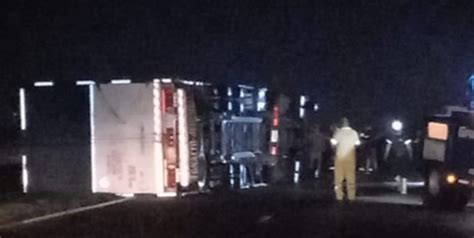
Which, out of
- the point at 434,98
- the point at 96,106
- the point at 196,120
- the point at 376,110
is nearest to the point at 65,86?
the point at 96,106

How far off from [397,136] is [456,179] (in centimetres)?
1374

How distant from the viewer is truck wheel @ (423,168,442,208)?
2638cm

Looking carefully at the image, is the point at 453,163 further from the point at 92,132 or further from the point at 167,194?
the point at 92,132

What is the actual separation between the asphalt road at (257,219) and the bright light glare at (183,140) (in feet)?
1.78

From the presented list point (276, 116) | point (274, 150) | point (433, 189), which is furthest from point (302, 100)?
point (433, 189)

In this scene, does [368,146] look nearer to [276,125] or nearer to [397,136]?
[397,136]

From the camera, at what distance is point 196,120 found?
27.4 meters

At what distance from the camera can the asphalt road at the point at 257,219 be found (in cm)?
1970

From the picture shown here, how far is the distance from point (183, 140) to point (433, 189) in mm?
5029

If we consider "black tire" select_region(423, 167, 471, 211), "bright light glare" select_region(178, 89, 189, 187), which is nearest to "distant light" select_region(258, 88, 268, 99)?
"bright light glare" select_region(178, 89, 189, 187)

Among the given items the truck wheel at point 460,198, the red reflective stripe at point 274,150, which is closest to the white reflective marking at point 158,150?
the truck wheel at point 460,198

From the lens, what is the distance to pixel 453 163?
2616 cm

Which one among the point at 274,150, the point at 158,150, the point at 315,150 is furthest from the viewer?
the point at 315,150

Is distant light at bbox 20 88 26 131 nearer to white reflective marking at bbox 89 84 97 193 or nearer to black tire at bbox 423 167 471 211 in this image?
white reflective marking at bbox 89 84 97 193
